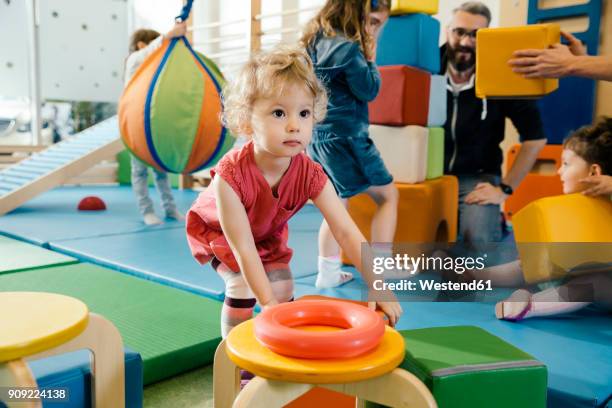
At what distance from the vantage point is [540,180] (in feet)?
9.65

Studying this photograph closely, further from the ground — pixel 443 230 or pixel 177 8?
pixel 177 8

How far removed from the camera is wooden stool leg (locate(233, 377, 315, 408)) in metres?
0.68

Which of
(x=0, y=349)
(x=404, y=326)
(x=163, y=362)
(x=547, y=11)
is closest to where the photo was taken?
(x=0, y=349)

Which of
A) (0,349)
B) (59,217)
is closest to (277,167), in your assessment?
(0,349)

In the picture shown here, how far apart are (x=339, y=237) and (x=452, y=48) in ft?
5.24

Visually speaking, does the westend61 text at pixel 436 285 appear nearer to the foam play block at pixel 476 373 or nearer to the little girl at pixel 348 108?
the little girl at pixel 348 108

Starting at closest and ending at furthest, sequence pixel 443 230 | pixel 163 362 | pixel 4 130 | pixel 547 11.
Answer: pixel 163 362, pixel 443 230, pixel 547 11, pixel 4 130

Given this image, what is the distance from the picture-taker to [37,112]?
4.84 meters

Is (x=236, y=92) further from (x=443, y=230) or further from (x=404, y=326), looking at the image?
(x=443, y=230)

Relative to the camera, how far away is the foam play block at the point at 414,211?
1963 mm

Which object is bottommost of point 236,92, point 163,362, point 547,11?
point 163,362

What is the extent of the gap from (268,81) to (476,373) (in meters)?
0.58

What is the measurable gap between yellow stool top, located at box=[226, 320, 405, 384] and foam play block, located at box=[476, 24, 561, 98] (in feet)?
4.26

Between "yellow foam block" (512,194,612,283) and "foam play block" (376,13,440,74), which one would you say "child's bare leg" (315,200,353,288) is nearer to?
"yellow foam block" (512,194,612,283)
